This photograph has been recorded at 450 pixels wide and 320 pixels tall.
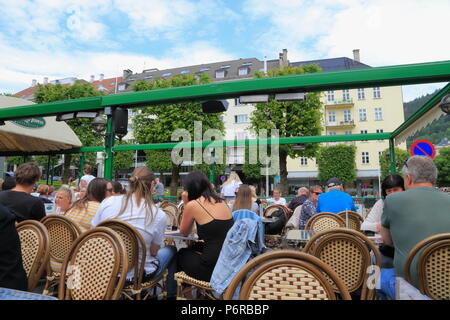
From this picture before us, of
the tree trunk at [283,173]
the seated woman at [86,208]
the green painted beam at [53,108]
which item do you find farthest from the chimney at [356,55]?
the seated woman at [86,208]

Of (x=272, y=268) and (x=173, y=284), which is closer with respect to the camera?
(x=272, y=268)

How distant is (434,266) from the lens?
1.79 m

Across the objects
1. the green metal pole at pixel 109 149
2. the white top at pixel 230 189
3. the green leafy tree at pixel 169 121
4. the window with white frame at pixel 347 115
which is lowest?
the white top at pixel 230 189

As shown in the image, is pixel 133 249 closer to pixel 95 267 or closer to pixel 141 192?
pixel 95 267

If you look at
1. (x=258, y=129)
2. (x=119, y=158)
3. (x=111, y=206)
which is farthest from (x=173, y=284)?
(x=119, y=158)

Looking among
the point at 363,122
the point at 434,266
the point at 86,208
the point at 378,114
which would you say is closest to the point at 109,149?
the point at 86,208

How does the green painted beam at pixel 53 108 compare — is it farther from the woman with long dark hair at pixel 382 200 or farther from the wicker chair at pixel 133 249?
the woman with long dark hair at pixel 382 200

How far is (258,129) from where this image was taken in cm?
2278

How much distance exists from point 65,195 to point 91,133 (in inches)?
870

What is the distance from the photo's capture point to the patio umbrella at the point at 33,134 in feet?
24.5

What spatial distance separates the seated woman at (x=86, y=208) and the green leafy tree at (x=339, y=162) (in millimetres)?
36539

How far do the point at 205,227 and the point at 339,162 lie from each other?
37.8 metres

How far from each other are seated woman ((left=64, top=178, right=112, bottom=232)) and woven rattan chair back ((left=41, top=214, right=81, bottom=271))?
25cm
